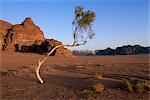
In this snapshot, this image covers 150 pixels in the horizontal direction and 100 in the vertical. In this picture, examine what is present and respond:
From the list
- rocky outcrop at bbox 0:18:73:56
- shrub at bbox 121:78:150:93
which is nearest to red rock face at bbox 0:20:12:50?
rocky outcrop at bbox 0:18:73:56

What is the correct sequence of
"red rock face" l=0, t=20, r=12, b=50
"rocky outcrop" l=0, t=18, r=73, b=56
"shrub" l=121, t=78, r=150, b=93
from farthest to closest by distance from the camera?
"red rock face" l=0, t=20, r=12, b=50 → "rocky outcrop" l=0, t=18, r=73, b=56 → "shrub" l=121, t=78, r=150, b=93

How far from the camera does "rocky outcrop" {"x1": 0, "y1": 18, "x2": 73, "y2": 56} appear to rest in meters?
63.4

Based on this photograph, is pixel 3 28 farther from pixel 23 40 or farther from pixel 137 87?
pixel 137 87

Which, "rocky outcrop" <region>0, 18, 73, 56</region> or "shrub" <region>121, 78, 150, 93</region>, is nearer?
"shrub" <region>121, 78, 150, 93</region>

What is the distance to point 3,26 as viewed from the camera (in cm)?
6806

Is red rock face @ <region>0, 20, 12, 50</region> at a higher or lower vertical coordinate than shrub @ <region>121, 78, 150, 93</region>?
higher

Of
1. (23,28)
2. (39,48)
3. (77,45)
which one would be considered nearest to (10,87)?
(77,45)

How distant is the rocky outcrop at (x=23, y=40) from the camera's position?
63.4 m

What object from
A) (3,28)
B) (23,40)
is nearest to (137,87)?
(23,40)

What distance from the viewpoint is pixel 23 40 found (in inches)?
2603

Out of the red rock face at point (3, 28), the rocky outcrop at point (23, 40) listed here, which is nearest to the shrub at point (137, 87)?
the rocky outcrop at point (23, 40)

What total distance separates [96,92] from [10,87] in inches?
224

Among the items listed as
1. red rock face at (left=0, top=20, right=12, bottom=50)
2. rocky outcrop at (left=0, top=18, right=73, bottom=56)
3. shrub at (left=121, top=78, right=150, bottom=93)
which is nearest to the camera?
shrub at (left=121, top=78, right=150, bottom=93)

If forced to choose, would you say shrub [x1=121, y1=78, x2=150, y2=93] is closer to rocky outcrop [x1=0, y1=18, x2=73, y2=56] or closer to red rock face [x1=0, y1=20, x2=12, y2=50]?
rocky outcrop [x1=0, y1=18, x2=73, y2=56]
